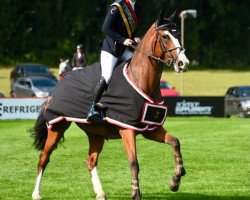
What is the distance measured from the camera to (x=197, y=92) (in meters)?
63.5

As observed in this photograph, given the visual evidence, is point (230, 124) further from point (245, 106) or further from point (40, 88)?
point (40, 88)

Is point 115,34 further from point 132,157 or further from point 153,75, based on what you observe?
point 132,157

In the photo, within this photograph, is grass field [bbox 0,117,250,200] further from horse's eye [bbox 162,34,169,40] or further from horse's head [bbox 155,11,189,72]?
horse's eye [bbox 162,34,169,40]

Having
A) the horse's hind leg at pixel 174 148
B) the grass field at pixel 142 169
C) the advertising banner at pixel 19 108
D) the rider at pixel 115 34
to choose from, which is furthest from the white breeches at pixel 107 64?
the advertising banner at pixel 19 108

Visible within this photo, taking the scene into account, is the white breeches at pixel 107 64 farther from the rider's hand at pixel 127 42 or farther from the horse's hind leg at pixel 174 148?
the horse's hind leg at pixel 174 148

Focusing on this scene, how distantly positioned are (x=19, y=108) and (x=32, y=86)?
1371cm

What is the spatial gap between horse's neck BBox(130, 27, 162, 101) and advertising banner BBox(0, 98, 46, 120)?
76.8ft

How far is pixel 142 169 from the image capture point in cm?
1672

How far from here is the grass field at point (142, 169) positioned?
13.2 meters

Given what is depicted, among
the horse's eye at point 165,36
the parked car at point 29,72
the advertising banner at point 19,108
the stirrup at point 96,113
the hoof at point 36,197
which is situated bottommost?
the parked car at point 29,72

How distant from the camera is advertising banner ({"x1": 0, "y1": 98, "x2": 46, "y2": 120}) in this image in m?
34.7

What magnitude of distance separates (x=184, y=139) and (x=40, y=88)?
81.1ft

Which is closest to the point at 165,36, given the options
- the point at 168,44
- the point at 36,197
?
the point at 168,44

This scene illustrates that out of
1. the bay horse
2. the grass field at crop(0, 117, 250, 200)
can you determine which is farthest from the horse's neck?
the grass field at crop(0, 117, 250, 200)
